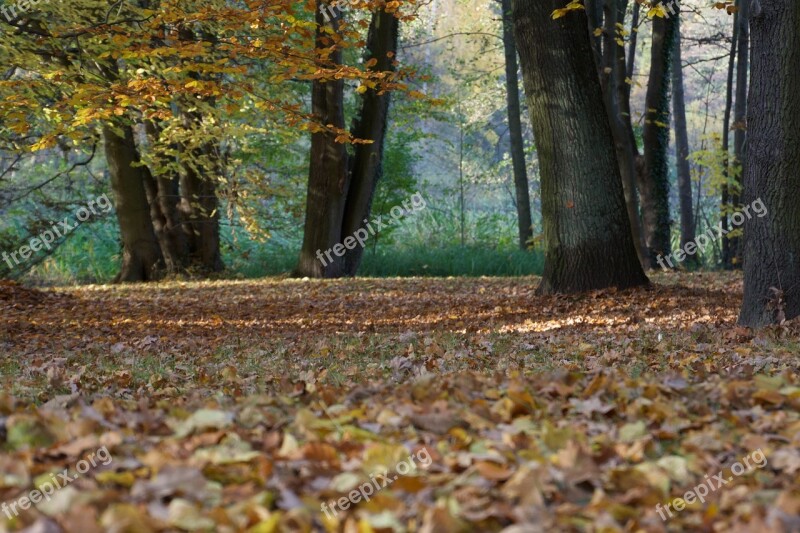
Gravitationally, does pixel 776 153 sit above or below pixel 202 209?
above

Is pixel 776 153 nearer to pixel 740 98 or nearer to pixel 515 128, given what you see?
pixel 740 98

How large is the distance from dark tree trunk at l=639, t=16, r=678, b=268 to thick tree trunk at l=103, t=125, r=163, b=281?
901 centimetres

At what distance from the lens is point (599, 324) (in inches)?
344

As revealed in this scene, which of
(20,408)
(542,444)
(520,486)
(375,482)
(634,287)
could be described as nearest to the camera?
(520,486)

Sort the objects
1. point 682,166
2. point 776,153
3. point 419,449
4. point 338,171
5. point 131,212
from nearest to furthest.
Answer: point 419,449 < point 776,153 < point 338,171 < point 131,212 < point 682,166

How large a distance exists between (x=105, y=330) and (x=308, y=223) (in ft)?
22.8

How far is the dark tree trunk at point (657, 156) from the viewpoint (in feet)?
54.3

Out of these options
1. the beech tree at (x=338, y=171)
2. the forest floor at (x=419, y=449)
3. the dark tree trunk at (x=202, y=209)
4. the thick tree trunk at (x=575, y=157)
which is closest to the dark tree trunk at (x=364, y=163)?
the beech tree at (x=338, y=171)

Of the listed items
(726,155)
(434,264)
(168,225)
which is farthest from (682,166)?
(168,225)

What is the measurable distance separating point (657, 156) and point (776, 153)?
9789 millimetres

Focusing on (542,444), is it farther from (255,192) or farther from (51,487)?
(255,192)

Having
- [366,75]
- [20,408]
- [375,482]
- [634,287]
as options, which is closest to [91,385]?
[20,408]

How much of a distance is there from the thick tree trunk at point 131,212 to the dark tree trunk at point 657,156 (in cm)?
901

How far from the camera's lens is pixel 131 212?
55.7 feet
